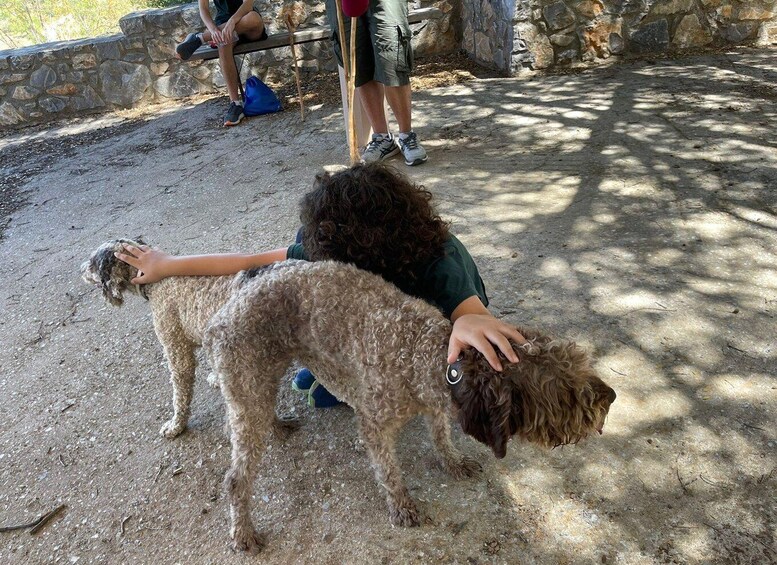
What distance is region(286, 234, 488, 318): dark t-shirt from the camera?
182 centimetres

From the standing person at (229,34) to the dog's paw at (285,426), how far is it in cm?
491

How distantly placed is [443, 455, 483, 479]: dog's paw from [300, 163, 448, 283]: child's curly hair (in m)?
0.75

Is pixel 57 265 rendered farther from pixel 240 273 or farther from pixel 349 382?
pixel 349 382

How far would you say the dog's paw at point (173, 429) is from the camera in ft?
8.10

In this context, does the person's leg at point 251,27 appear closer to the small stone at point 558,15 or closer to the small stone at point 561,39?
the small stone at point 558,15

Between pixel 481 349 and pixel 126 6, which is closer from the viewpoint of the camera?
pixel 481 349

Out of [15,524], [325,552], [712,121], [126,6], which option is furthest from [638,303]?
[126,6]

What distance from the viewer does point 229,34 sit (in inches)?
241

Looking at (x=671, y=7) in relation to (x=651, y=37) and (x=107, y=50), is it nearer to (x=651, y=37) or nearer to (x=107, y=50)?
(x=651, y=37)

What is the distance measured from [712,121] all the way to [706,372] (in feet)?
10.0

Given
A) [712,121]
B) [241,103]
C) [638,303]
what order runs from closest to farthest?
1. [638,303]
2. [712,121]
3. [241,103]

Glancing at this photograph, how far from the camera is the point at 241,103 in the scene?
21.9 ft

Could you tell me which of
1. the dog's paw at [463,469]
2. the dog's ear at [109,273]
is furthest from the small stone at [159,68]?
the dog's paw at [463,469]

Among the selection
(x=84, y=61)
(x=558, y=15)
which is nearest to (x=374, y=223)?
(x=558, y=15)
